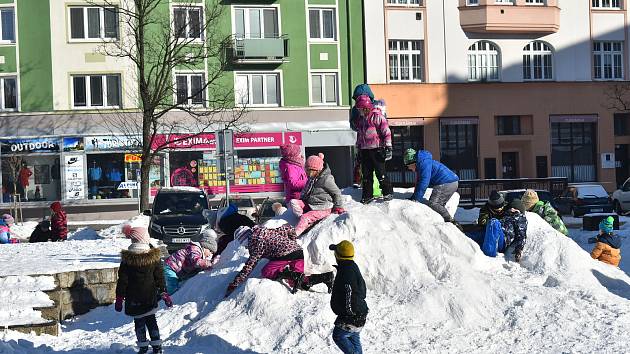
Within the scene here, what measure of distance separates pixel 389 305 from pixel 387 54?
3128 cm

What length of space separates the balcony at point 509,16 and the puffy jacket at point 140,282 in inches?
1332

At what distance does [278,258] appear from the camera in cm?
1057

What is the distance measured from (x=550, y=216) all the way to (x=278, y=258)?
6.39 meters

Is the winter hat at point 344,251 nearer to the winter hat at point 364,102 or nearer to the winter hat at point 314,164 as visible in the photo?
the winter hat at point 314,164

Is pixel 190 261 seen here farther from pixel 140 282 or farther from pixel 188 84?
pixel 188 84

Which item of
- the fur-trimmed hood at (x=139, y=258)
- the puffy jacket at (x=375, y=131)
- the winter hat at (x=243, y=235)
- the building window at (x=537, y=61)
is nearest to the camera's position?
the fur-trimmed hood at (x=139, y=258)

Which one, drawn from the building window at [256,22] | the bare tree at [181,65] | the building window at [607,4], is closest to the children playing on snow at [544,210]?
the bare tree at [181,65]

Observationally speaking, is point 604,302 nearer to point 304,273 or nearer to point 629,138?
point 304,273

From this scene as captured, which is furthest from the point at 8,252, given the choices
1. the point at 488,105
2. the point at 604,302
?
the point at 488,105

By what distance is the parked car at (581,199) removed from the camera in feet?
105

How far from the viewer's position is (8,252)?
17781 mm

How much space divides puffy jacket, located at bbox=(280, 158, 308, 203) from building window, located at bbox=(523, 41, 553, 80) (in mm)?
31965

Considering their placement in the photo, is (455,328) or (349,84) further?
(349,84)

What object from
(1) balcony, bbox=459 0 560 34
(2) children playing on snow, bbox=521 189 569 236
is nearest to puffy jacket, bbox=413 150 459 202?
(2) children playing on snow, bbox=521 189 569 236
